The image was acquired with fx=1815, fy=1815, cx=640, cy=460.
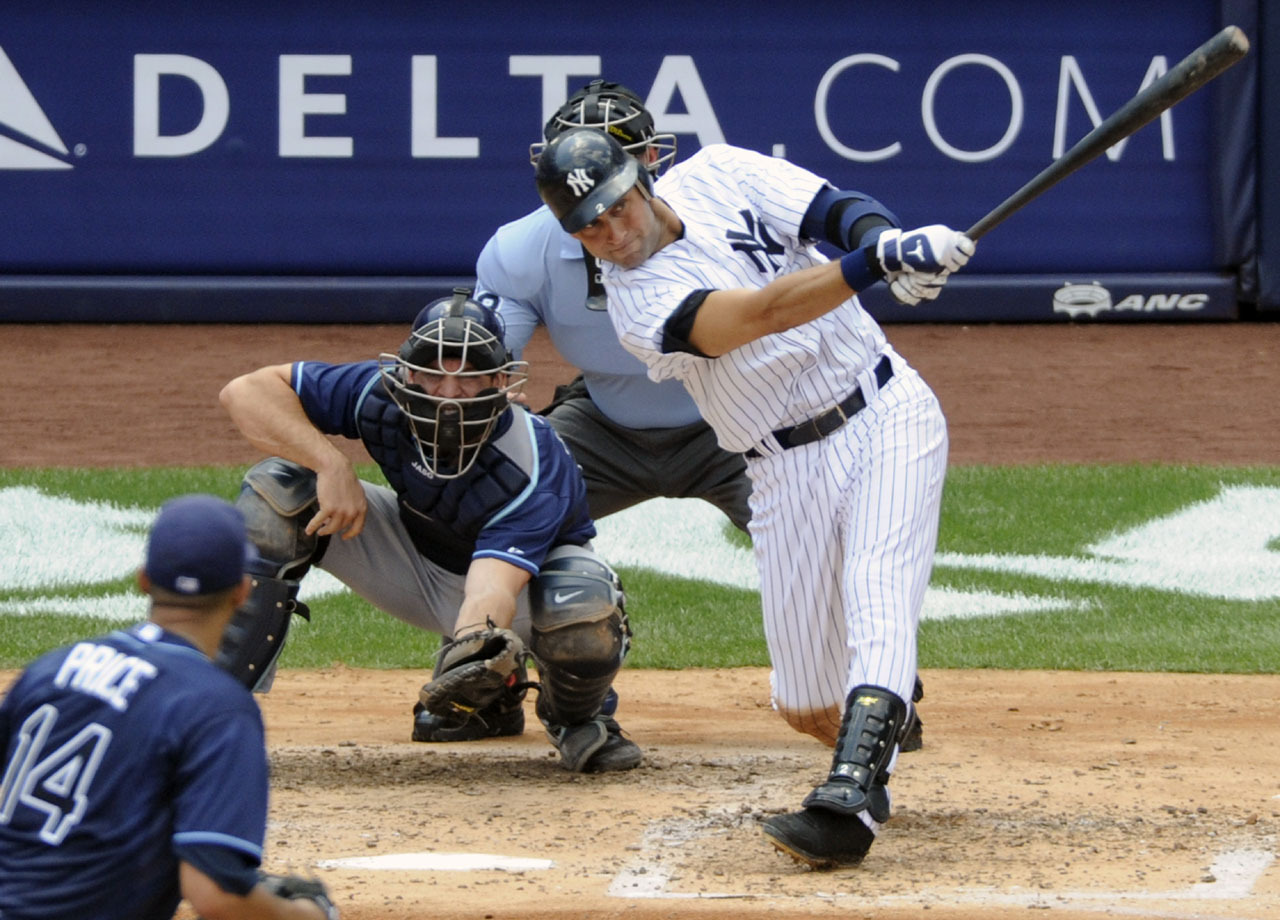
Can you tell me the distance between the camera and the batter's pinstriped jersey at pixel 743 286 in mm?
4199

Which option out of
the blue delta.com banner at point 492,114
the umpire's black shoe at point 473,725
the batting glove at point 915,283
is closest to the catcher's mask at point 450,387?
the umpire's black shoe at point 473,725

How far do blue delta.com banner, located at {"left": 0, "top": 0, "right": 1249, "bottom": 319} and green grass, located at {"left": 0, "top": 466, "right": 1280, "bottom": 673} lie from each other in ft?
10.5

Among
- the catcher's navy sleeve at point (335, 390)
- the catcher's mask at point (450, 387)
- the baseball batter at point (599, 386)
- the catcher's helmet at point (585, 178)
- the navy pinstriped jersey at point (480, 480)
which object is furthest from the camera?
the baseball batter at point (599, 386)

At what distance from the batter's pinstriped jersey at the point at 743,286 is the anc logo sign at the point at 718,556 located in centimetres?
327

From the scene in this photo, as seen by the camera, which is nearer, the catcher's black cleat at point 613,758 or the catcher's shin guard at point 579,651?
the catcher's shin guard at point 579,651

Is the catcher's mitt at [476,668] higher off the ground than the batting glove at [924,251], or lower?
lower

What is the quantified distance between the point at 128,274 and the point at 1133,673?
8.14 meters

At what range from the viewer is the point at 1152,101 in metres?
3.99

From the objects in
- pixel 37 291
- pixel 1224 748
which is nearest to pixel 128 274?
pixel 37 291

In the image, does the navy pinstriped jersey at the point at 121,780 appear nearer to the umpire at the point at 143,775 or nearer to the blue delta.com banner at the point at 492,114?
the umpire at the point at 143,775

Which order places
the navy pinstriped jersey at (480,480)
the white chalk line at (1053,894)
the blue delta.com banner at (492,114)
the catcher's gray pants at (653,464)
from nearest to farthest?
the white chalk line at (1053,894) < the navy pinstriped jersey at (480,480) < the catcher's gray pants at (653,464) < the blue delta.com banner at (492,114)

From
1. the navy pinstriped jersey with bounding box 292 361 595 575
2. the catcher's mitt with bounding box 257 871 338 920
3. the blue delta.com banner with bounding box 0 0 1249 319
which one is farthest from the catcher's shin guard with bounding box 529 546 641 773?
the blue delta.com banner with bounding box 0 0 1249 319

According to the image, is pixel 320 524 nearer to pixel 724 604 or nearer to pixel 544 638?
pixel 544 638

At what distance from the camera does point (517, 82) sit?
1215 cm
